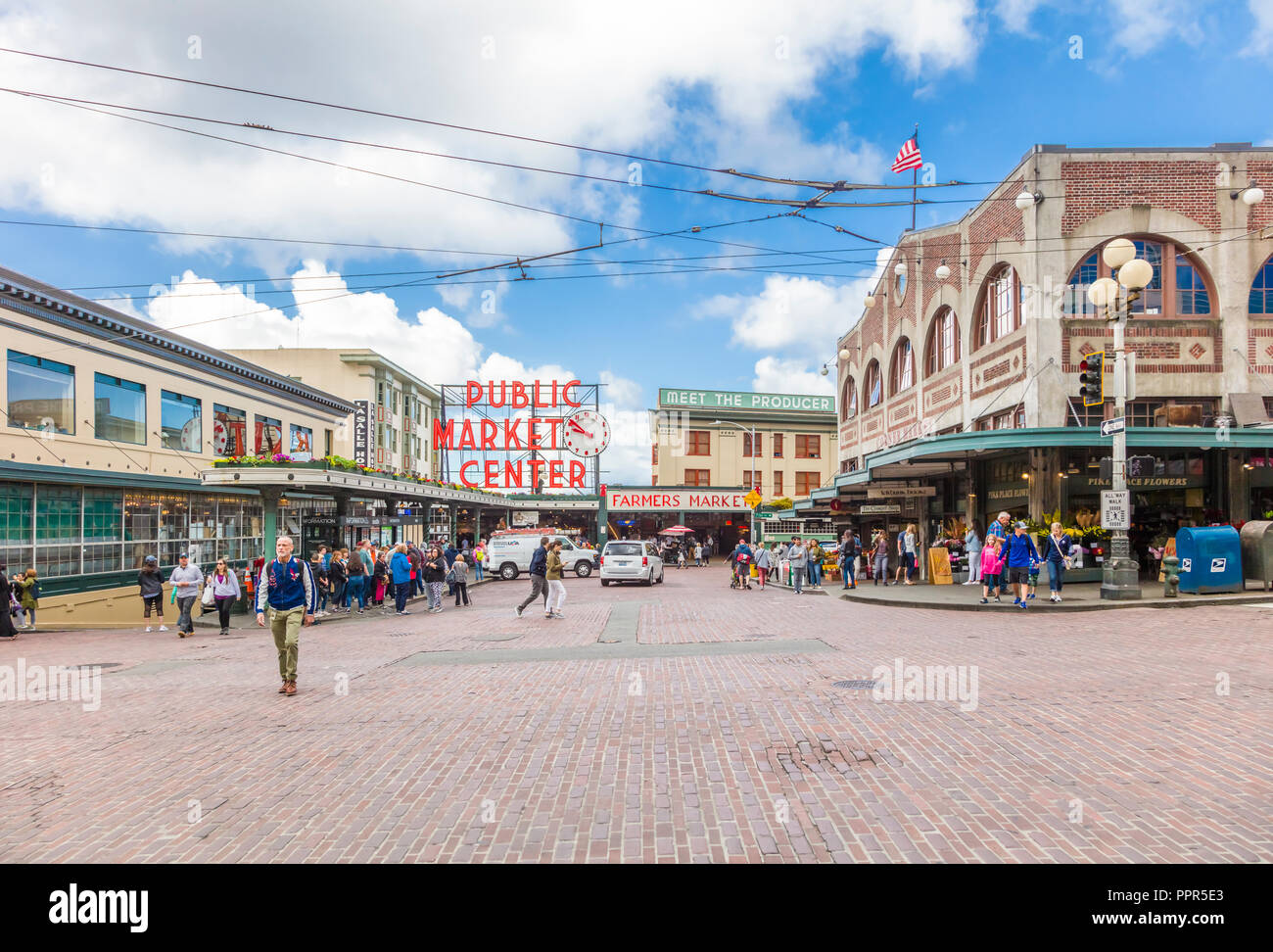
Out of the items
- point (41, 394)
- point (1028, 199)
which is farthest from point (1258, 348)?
point (41, 394)

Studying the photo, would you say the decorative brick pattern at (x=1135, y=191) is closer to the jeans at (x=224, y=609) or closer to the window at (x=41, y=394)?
the jeans at (x=224, y=609)

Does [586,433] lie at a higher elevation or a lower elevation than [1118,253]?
lower

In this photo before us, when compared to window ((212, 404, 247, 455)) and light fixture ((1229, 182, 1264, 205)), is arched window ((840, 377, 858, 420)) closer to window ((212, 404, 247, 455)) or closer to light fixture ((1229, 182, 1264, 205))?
light fixture ((1229, 182, 1264, 205))

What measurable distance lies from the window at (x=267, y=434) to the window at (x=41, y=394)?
10134 millimetres

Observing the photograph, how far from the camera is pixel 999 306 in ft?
74.1

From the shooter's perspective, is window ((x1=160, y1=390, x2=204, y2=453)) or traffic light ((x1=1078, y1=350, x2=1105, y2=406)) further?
window ((x1=160, y1=390, x2=204, y2=453))

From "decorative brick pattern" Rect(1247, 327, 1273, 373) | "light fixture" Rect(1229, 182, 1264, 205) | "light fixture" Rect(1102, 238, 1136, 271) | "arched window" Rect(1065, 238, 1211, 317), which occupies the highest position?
"light fixture" Rect(1229, 182, 1264, 205)

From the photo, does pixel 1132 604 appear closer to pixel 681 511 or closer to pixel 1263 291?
pixel 1263 291

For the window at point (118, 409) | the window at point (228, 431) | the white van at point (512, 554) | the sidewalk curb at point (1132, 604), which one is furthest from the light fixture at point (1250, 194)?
the window at point (228, 431)

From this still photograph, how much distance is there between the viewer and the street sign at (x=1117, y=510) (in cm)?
1497

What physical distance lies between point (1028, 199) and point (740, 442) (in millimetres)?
35646

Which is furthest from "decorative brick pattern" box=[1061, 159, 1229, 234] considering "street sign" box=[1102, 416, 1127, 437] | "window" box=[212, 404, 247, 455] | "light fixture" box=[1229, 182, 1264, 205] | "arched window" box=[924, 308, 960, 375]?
"window" box=[212, 404, 247, 455]

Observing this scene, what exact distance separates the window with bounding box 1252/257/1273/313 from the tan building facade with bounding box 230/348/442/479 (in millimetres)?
35341

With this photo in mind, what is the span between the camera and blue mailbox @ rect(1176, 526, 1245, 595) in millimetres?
14875
